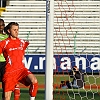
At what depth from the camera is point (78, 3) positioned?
87.8 ft

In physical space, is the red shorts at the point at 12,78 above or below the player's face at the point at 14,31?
below

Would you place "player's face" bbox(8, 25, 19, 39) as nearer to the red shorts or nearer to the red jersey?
the red jersey

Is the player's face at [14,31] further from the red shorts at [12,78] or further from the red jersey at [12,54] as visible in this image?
the red shorts at [12,78]

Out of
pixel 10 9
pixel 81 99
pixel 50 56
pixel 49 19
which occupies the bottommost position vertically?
pixel 81 99

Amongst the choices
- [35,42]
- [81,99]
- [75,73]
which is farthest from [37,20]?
[81,99]

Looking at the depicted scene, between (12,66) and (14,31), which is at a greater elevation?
(14,31)

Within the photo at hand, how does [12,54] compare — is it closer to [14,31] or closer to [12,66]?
[12,66]

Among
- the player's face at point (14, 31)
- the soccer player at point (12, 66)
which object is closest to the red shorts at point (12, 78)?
the soccer player at point (12, 66)

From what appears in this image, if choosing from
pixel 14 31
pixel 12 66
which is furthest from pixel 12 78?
pixel 14 31

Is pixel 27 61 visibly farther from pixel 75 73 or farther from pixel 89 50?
pixel 75 73

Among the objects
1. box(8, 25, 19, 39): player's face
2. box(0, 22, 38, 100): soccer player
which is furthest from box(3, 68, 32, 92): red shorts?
box(8, 25, 19, 39): player's face

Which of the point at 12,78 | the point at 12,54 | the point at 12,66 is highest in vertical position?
the point at 12,54

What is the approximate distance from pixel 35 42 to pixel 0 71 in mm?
16892

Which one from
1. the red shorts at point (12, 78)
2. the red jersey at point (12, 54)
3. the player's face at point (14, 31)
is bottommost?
the red shorts at point (12, 78)
